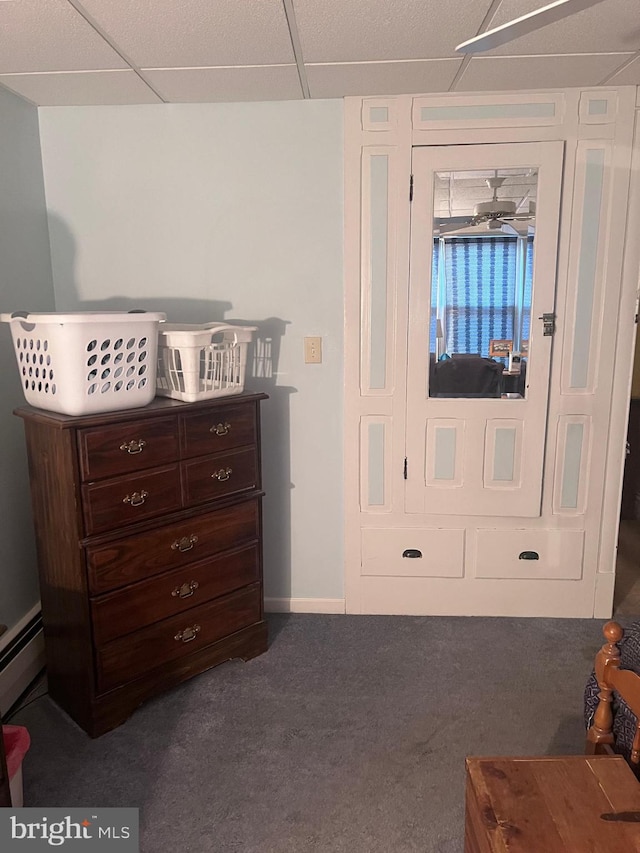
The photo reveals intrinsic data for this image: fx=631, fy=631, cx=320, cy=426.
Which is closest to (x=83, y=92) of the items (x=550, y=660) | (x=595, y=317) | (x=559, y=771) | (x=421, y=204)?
(x=421, y=204)

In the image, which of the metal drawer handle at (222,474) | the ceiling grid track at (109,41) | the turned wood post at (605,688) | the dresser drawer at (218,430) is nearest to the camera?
the turned wood post at (605,688)

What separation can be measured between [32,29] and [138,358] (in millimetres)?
984

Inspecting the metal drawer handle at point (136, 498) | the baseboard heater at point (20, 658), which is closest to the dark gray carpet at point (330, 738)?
the baseboard heater at point (20, 658)

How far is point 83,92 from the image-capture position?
2.38 metres

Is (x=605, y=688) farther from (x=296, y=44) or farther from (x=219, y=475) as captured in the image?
(x=296, y=44)

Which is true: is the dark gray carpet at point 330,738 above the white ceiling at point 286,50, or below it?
below

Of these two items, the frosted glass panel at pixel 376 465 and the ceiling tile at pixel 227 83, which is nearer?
the ceiling tile at pixel 227 83

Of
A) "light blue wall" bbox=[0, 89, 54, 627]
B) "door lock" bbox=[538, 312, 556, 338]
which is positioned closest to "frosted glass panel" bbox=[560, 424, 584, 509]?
"door lock" bbox=[538, 312, 556, 338]

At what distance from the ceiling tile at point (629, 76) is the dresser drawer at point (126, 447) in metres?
2.01

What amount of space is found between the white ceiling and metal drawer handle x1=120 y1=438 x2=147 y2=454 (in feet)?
4.02

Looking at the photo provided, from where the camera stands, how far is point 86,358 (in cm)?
192

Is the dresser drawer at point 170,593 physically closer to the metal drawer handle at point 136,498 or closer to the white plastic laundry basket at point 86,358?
the metal drawer handle at point 136,498

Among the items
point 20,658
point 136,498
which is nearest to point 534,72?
→ point 136,498

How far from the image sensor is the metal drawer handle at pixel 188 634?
2285 mm
